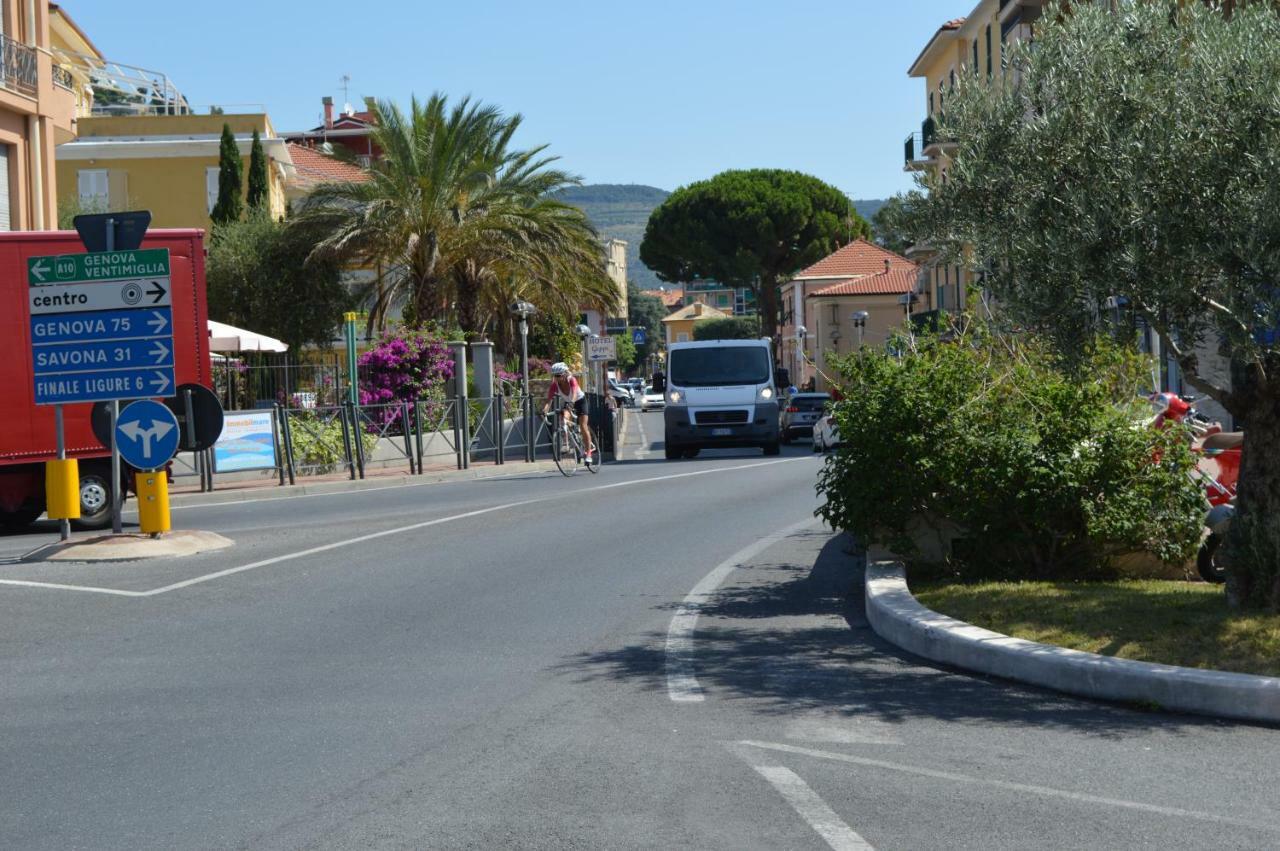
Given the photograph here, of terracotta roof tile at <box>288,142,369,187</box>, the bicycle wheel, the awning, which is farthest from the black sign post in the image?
terracotta roof tile at <box>288,142,369,187</box>

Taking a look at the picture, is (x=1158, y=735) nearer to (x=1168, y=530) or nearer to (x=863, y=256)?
(x=1168, y=530)

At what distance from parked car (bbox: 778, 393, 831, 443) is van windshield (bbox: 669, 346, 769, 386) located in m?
8.98

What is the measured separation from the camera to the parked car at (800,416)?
130 feet

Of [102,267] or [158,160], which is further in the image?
[158,160]

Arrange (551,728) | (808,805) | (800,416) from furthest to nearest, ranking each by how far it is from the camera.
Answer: (800,416) → (551,728) → (808,805)

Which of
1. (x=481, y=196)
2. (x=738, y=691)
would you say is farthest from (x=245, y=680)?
(x=481, y=196)

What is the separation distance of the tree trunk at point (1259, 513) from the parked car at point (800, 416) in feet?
102

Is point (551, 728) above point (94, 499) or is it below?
below

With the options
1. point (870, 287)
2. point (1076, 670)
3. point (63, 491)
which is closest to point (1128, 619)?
point (1076, 670)

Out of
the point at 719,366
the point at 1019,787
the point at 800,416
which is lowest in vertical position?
the point at 1019,787

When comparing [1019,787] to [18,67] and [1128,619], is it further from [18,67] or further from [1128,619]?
[18,67]

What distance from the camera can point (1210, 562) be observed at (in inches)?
379

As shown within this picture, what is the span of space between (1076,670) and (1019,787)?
172cm

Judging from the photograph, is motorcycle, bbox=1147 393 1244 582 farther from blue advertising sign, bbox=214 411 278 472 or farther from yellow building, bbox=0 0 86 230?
yellow building, bbox=0 0 86 230
